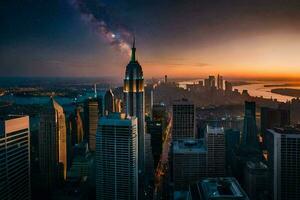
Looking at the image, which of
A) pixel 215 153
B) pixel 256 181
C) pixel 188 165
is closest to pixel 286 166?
pixel 256 181

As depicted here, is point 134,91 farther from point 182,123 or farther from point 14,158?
point 14,158

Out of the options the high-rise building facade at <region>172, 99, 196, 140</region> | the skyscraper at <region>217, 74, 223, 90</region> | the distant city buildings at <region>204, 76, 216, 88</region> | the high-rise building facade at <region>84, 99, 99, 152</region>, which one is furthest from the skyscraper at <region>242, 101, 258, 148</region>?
the high-rise building facade at <region>84, 99, 99, 152</region>

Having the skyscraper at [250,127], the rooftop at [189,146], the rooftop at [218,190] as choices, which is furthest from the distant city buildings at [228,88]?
the rooftop at [218,190]

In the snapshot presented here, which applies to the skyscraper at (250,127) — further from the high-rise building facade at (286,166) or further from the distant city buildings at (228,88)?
the high-rise building facade at (286,166)

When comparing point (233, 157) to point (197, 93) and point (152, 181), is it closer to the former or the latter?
point (152, 181)

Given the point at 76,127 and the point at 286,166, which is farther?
the point at 76,127

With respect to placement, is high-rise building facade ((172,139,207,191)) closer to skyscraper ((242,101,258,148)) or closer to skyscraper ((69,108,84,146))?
skyscraper ((242,101,258,148))
